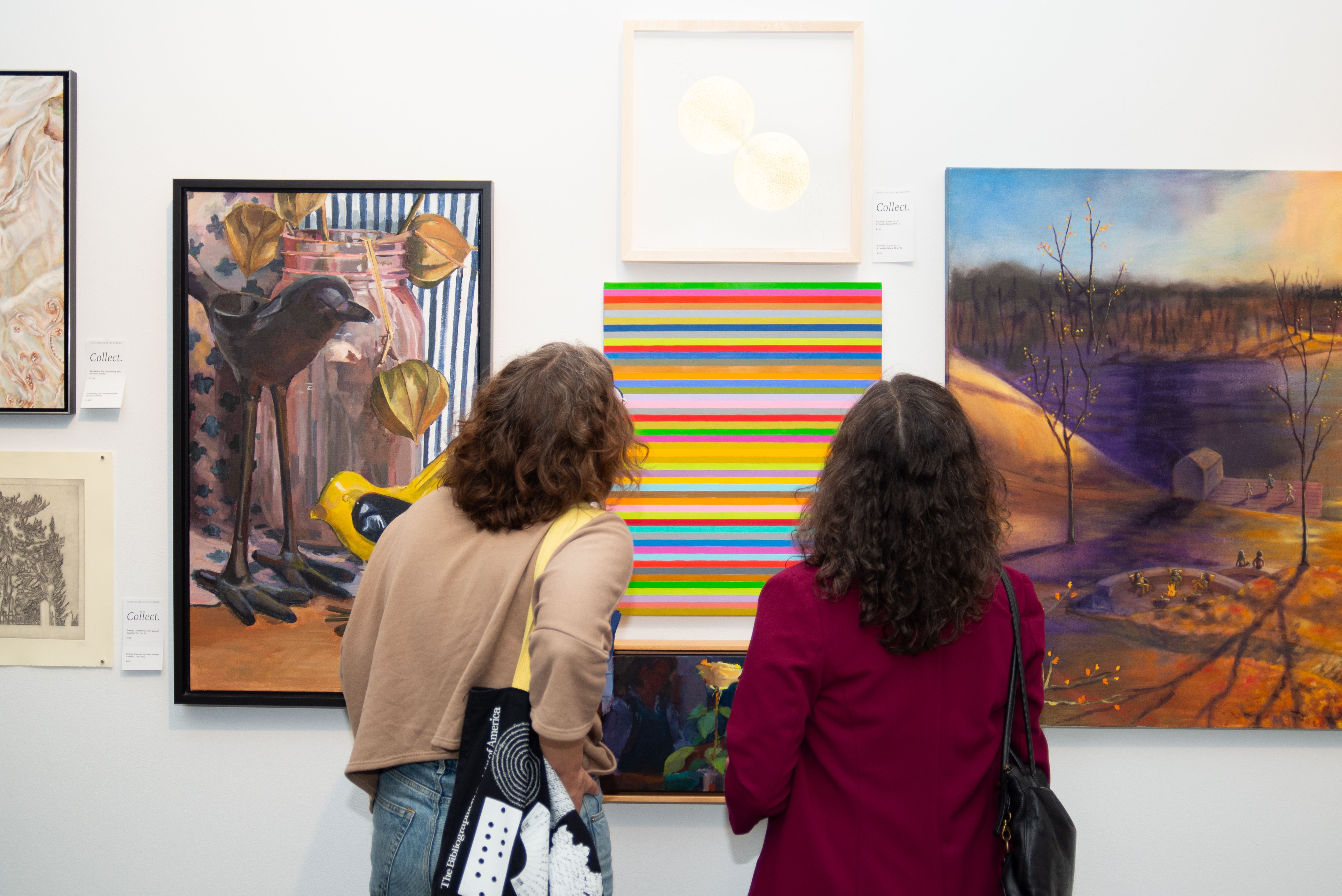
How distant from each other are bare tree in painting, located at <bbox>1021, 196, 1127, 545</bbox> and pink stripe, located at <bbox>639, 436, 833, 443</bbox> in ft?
1.47

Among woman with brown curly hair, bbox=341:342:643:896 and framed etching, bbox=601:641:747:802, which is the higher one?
woman with brown curly hair, bbox=341:342:643:896

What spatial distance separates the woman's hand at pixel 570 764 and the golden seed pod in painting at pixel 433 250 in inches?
38.7

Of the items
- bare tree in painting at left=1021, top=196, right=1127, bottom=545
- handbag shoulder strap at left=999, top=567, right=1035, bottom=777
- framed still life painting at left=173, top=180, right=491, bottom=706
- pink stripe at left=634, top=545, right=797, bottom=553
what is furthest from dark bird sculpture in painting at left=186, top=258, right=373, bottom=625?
bare tree in painting at left=1021, top=196, right=1127, bottom=545

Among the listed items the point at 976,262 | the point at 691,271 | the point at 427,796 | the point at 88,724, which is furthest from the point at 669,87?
Result: the point at 88,724

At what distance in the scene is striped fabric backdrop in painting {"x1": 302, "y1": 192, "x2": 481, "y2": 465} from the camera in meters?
1.53

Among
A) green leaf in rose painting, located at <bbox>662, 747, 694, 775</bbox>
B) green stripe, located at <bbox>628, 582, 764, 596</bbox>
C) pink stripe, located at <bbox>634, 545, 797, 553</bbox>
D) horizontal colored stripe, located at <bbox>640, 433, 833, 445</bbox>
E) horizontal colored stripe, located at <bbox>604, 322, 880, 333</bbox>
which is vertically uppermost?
horizontal colored stripe, located at <bbox>604, 322, 880, 333</bbox>

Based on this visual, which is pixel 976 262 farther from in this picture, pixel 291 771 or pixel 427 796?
pixel 291 771

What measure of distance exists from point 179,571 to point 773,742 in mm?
1305

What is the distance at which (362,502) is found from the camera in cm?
153

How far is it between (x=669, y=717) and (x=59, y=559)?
4.41 ft

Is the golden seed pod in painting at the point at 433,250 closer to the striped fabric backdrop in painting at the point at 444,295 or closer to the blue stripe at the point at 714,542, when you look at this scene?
the striped fabric backdrop in painting at the point at 444,295

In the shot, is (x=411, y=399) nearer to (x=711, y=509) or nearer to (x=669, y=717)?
(x=711, y=509)

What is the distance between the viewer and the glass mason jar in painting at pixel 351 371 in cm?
154

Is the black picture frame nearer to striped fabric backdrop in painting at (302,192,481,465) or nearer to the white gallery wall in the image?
the white gallery wall
